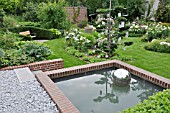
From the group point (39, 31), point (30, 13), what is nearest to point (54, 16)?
point (39, 31)

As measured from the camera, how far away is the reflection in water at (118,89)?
3.83m

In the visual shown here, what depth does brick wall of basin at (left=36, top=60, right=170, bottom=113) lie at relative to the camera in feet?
9.64

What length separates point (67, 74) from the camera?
4.84 metres

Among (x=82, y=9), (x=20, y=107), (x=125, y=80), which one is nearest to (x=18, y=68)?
(x=20, y=107)

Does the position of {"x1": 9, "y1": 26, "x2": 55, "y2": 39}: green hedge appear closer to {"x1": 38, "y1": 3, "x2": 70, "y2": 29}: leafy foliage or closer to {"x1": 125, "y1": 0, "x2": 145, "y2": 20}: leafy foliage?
{"x1": 38, "y1": 3, "x2": 70, "y2": 29}: leafy foliage

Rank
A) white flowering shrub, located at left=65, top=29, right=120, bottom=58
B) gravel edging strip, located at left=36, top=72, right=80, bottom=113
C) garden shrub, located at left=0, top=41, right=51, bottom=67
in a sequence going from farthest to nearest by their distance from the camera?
white flowering shrub, located at left=65, top=29, right=120, bottom=58 → garden shrub, located at left=0, top=41, right=51, bottom=67 → gravel edging strip, located at left=36, top=72, right=80, bottom=113

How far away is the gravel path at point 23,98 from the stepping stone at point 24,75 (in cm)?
11

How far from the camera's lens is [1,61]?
4.85 m

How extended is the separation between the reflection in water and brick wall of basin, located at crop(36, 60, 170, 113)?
8.7 inches

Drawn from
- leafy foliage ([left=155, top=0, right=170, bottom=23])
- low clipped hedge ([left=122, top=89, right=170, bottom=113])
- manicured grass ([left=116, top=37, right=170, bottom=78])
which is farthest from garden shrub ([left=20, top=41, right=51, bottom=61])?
leafy foliage ([left=155, top=0, right=170, bottom=23])

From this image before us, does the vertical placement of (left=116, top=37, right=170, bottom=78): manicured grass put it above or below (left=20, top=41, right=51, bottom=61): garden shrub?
below

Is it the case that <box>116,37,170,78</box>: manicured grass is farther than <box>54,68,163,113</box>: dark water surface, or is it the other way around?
<box>116,37,170,78</box>: manicured grass

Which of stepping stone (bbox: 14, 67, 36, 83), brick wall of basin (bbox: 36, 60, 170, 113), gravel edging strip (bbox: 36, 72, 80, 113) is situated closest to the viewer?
gravel edging strip (bbox: 36, 72, 80, 113)

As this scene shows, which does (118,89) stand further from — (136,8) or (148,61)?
(136,8)
